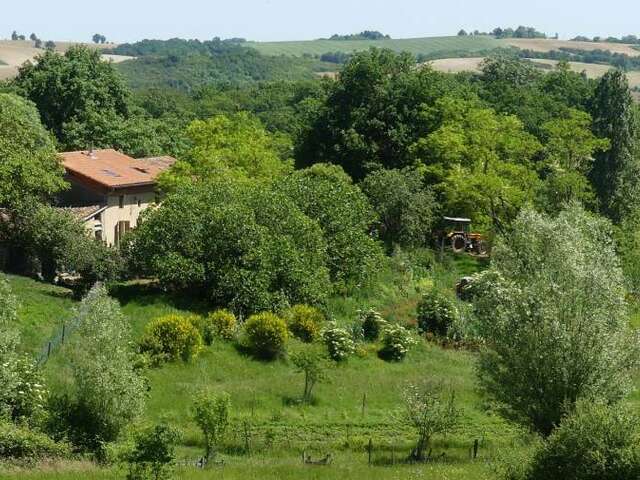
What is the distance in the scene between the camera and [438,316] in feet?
152

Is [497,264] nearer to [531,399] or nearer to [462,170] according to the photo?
[531,399]

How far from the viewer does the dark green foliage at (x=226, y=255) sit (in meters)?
43.4

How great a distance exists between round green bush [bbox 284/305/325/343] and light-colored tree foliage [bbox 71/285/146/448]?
13273 millimetres

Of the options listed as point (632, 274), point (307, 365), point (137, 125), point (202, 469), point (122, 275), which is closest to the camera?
point (202, 469)

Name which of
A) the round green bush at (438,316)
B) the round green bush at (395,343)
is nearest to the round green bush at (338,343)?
the round green bush at (395,343)

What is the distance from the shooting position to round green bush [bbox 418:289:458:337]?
152 feet

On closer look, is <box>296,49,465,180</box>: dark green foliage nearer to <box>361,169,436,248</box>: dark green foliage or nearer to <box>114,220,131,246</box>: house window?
<box>361,169,436,248</box>: dark green foliage

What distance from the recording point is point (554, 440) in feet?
82.5

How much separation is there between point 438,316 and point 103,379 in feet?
67.3

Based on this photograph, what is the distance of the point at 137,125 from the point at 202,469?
5309 cm

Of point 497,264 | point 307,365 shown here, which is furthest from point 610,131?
point 307,365

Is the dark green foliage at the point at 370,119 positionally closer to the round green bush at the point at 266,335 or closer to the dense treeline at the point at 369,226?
the dense treeline at the point at 369,226

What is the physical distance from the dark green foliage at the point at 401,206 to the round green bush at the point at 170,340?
74.1 feet

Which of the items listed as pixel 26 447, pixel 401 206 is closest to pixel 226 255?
pixel 26 447
